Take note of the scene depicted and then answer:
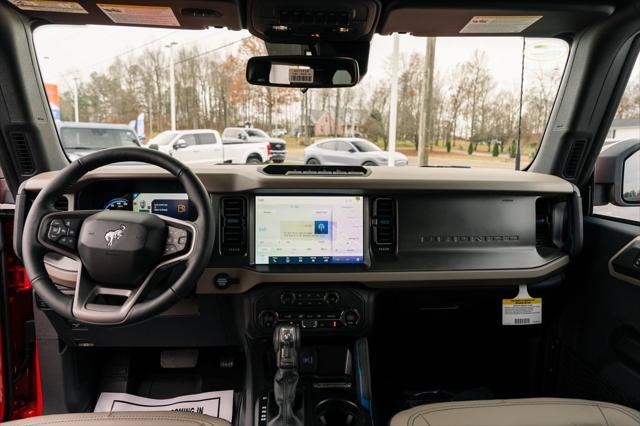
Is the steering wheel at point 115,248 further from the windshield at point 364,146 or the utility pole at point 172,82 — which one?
the windshield at point 364,146

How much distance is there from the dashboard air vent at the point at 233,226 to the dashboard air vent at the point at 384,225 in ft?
1.91

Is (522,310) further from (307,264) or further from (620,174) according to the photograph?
(307,264)

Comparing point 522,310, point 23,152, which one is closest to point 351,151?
point 522,310

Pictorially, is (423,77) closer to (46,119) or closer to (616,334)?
(616,334)

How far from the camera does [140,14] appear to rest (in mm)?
2078

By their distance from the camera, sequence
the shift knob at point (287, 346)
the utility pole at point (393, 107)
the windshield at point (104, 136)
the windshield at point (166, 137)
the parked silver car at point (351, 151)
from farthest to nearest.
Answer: the windshield at point (104, 136), the windshield at point (166, 137), the utility pole at point (393, 107), the parked silver car at point (351, 151), the shift knob at point (287, 346)

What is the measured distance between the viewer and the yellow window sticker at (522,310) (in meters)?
2.25

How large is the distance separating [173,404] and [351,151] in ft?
6.86

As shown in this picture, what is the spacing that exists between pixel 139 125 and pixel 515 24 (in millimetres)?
3171

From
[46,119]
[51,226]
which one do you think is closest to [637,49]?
[51,226]

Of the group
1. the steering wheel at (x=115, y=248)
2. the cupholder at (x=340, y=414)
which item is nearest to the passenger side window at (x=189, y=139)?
the steering wheel at (x=115, y=248)

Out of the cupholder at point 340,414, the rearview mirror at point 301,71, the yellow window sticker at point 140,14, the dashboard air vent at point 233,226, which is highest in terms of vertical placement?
the yellow window sticker at point 140,14

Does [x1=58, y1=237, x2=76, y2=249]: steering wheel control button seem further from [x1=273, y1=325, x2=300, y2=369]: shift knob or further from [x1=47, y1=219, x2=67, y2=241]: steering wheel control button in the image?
[x1=273, y1=325, x2=300, y2=369]: shift knob

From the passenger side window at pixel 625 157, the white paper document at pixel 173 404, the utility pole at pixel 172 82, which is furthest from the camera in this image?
the utility pole at pixel 172 82
